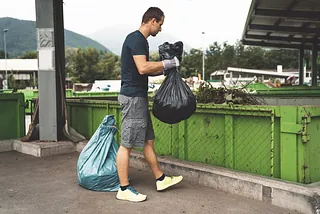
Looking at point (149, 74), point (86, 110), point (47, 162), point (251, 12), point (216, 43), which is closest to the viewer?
point (149, 74)

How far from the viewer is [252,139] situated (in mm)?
4414

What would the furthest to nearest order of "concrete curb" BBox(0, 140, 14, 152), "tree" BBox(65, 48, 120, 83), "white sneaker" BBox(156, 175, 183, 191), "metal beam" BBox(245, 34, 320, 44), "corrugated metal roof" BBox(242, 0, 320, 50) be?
"tree" BBox(65, 48, 120, 83) < "metal beam" BBox(245, 34, 320, 44) < "corrugated metal roof" BBox(242, 0, 320, 50) < "concrete curb" BBox(0, 140, 14, 152) < "white sneaker" BBox(156, 175, 183, 191)

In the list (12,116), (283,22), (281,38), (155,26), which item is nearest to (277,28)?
(283,22)

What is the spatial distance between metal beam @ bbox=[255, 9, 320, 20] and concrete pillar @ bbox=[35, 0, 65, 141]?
8.82m

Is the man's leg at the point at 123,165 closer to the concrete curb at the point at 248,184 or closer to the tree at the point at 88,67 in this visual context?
the concrete curb at the point at 248,184

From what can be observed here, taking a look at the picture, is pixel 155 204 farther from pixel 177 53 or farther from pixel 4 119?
pixel 4 119

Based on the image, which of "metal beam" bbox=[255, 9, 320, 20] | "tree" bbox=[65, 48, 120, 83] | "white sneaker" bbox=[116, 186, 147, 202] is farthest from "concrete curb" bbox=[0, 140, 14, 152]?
"tree" bbox=[65, 48, 120, 83]

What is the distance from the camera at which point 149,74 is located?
13.3ft

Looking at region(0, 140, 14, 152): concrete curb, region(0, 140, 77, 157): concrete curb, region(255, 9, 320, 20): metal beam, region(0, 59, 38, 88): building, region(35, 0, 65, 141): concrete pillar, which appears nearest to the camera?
region(0, 140, 77, 157): concrete curb

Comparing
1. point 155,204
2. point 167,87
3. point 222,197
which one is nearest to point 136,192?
point 155,204

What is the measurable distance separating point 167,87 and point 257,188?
1.47m

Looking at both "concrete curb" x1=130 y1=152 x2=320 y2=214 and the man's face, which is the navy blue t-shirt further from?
"concrete curb" x1=130 y1=152 x2=320 y2=214

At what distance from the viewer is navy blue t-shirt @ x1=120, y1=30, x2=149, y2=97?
4.07 m

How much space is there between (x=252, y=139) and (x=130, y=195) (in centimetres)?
154
